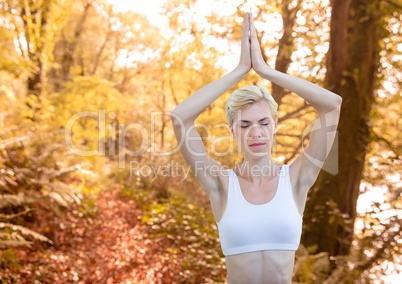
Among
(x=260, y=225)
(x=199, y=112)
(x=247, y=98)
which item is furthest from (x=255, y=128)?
(x=260, y=225)

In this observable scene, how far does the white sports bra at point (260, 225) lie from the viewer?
194 cm

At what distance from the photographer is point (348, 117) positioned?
210 inches

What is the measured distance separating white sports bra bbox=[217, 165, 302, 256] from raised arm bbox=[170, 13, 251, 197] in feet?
0.68

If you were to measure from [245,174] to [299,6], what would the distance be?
6.76 m

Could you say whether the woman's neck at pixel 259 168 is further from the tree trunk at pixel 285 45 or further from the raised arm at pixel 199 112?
the tree trunk at pixel 285 45

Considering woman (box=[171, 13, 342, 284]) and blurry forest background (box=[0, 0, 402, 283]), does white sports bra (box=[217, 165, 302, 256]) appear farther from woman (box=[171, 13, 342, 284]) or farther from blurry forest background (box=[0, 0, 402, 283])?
blurry forest background (box=[0, 0, 402, 283])

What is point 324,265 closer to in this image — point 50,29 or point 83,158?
point 83,158

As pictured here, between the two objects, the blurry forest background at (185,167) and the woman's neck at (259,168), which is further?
the blurry forest background at (185,167)

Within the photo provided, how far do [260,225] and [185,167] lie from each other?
10190mm

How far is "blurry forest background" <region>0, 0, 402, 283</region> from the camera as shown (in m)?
5.30

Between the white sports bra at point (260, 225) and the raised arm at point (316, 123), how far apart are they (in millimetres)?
151

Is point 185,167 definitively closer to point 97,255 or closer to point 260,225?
point 97,255

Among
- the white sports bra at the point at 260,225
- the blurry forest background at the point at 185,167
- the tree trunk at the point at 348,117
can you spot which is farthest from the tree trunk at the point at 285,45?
the white sports bra at the point at 260,225

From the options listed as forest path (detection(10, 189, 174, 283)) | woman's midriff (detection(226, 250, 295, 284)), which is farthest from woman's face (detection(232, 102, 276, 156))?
forest path (detection(10, 189, 174, 283))
